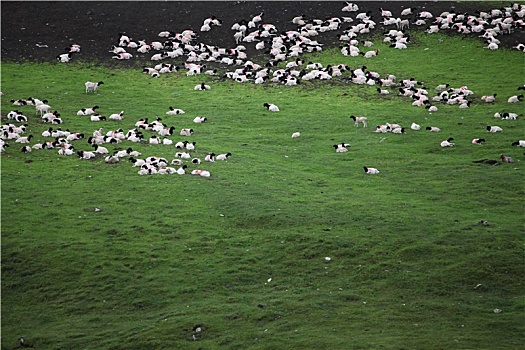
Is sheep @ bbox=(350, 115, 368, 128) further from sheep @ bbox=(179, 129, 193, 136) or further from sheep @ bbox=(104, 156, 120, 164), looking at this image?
sheep @ bbox=(104, 156, 120, 164)

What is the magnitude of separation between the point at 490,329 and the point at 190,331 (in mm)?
7208

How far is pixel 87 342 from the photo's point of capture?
2052 cm

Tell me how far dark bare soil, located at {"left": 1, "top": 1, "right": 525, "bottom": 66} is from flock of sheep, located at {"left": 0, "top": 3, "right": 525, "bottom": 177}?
558mm

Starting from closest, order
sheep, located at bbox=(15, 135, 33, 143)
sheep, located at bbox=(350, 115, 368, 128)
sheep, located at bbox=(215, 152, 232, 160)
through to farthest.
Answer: sheep, located at bbox=(215, 152, 232, 160) → sheep, located at bbox=(15, 135, 33, 143) → sheep, located at bbox=(350, 115, 368, 128)

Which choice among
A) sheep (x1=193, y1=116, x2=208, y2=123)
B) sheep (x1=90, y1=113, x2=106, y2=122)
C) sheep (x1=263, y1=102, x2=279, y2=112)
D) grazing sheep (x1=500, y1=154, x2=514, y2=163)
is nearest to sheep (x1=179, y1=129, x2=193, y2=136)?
sheep (x1=193, y1=116, x2=208, y2=123)

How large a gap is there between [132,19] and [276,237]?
27.6 metres

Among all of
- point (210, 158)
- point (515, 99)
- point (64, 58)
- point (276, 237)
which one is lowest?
point (64, 58)

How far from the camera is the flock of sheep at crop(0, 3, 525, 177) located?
33.7 m

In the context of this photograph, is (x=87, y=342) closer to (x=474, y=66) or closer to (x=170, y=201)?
(x=170, y=201)

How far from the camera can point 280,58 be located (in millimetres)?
43094

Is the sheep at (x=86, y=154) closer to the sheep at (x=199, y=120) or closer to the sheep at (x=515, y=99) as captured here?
the sheep at (x=199, y=120)

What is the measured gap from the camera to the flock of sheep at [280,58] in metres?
33.7

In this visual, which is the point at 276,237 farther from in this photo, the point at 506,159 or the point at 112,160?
the point at 506,159

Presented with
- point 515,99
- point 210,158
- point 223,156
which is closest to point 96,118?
point 210,158
